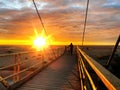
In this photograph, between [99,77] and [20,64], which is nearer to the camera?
[99,77]

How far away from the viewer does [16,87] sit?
18.4 ft

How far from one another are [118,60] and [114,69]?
226 centimetres

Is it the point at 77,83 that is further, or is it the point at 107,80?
the point at 77,83

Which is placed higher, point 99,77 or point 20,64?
point 99,77

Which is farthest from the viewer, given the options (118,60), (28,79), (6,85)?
(118,60)

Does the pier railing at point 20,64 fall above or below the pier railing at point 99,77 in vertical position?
below

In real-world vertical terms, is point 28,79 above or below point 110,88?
below

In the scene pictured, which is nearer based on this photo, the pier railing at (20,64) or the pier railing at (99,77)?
the pier railing at (99,77)

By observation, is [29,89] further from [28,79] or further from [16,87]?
[28,79]

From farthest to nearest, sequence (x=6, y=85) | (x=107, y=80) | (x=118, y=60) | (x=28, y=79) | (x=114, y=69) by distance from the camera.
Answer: (x=118, y=60)
(x=114, y=69)
(x=28, y=79)
(x=6, y=85)
(x=107, y=80)

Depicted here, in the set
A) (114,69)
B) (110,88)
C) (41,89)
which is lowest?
(114,69)

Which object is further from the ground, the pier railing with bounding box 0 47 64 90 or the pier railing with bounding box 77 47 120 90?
the pier railing with bounding box 77 47 120 90

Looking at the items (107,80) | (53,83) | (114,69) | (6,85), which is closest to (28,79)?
(53,83)

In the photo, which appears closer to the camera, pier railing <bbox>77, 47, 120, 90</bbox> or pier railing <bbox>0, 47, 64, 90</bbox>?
pier railing <bbox>77, 47, 120, 90</bbox>
